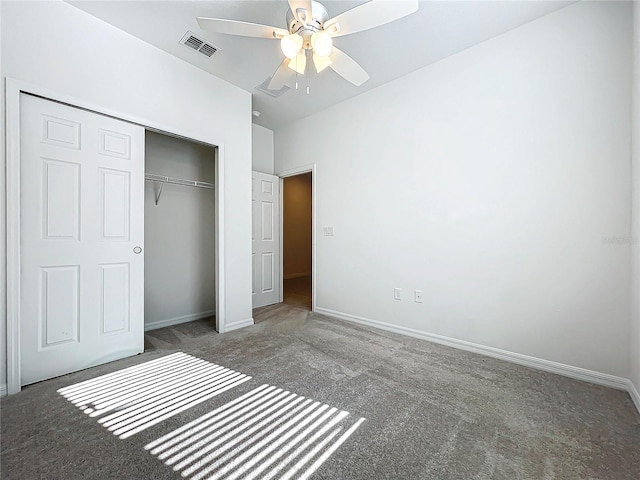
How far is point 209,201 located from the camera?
3.88 meters

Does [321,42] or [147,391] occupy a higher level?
[321,42]

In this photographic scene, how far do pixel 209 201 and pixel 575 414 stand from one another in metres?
4.10

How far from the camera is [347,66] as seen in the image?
212 centimetres

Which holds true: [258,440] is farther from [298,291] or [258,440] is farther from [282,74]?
[298,291]

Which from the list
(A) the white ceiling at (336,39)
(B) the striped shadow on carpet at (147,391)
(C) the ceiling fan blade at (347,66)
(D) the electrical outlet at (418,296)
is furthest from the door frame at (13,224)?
(D) the electrical outlet at (418,296)

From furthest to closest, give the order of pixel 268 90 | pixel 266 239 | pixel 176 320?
pixel 266 239
pixel 176 320
pixel 268 90

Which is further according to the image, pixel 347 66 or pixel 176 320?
pixel 176 320

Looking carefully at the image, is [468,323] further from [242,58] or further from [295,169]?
[242,58]

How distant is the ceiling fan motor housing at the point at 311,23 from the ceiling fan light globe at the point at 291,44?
3cm

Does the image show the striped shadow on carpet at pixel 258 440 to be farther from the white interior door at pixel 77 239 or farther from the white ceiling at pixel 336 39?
the white ceiling at pixel 336 39

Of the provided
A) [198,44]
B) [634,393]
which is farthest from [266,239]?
[634,393]

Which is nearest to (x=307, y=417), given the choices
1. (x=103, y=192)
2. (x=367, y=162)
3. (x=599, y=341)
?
(x=599, y=341)

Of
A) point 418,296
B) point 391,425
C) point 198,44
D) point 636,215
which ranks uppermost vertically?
point 198,44

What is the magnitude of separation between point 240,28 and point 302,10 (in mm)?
426
